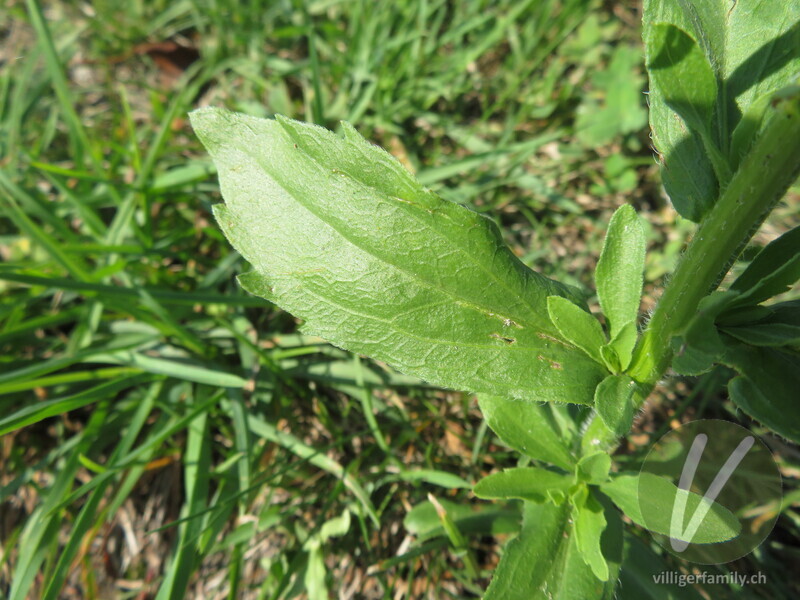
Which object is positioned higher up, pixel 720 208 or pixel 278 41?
pixel 720 208

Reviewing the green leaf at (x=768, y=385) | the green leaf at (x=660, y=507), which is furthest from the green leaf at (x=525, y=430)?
the green leaf at (x=768, y=385)

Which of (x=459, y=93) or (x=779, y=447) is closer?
(x=779, y=447)

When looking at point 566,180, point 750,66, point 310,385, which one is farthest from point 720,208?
point 566,180

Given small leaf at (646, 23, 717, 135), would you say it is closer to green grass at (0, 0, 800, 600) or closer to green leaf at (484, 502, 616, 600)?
green leaf at (484, 502, 616, 600)

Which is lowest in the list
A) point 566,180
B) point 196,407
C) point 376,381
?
point 196,407

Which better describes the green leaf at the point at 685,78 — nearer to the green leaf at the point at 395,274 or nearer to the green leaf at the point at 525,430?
the green leaf at the point at 395,274

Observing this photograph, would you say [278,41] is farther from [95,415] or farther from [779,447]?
[779,447]

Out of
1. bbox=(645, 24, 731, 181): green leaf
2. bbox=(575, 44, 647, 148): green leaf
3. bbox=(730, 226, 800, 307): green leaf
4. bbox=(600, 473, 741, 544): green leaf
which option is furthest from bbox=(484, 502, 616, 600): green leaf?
bbox=(575, 44, 647, 148): green leaf

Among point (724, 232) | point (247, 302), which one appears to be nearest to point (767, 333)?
point (724, 232)

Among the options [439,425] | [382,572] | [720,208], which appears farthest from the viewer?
[439,425]
